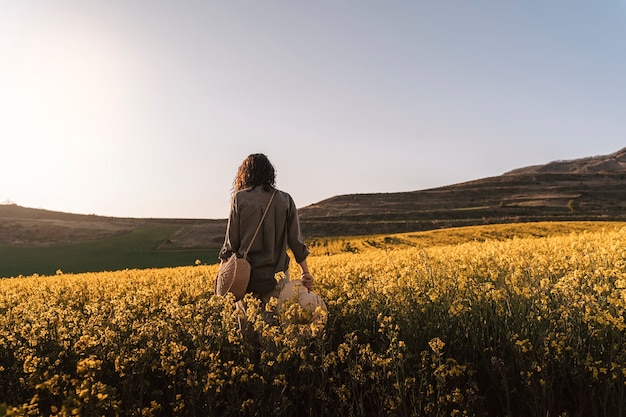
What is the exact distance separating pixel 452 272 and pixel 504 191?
310 feet

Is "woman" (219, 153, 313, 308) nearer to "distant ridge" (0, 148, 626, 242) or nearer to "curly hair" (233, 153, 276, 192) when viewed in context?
"curly hair" (233, 153, 276, 192)

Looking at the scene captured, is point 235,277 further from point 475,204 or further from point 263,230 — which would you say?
point 475,204

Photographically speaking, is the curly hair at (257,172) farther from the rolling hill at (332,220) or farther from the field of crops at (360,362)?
the rolling hill at (332,220)

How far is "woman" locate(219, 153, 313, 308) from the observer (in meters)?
4.54

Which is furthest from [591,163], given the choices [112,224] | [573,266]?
[573,266]

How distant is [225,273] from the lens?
14.1 ft

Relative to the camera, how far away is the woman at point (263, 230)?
4.54 m

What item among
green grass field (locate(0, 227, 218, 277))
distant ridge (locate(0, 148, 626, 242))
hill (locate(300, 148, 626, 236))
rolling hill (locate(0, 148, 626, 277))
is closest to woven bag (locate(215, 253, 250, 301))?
green grass field (locate(0, 227, 218, 277))

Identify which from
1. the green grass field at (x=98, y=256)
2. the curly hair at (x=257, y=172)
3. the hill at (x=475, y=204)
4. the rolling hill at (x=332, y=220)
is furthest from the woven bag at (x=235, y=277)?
the hill at (x=475, y=204)

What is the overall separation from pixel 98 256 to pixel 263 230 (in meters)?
48.8

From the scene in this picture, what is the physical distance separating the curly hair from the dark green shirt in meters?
0.07

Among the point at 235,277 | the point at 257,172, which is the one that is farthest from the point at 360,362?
the point at 257,172

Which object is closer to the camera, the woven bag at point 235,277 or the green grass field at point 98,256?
the woven bag at point 235,277

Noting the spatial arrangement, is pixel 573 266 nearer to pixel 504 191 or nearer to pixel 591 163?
pixel 504 191
